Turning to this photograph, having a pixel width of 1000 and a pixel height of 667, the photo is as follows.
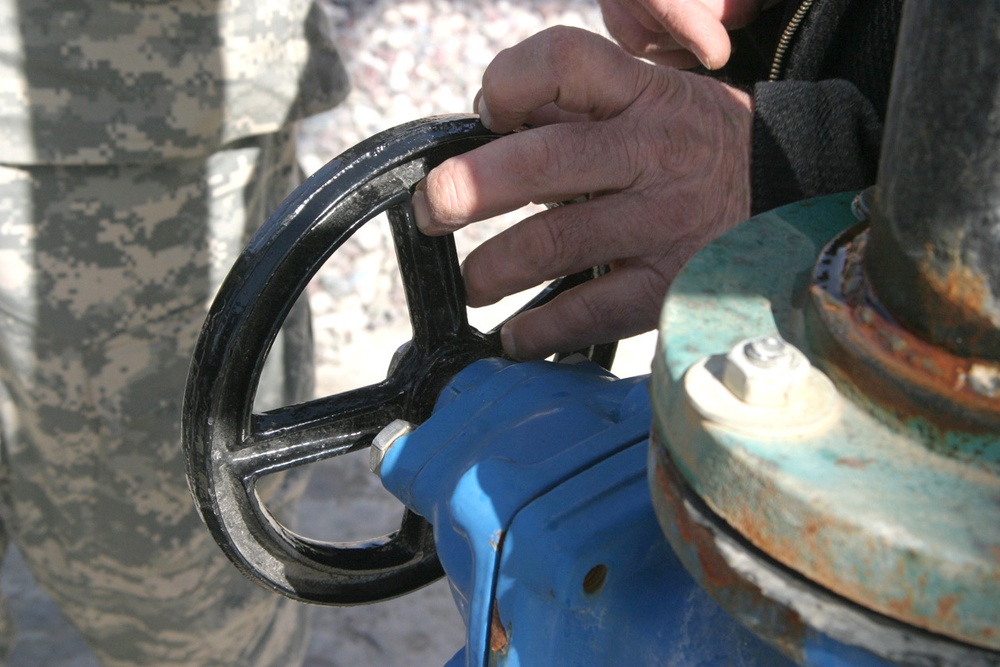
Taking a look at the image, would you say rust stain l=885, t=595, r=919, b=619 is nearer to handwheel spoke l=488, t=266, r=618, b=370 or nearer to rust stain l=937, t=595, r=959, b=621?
rust stain l=937, t=595, r=959, b=621

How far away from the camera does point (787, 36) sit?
1205mm

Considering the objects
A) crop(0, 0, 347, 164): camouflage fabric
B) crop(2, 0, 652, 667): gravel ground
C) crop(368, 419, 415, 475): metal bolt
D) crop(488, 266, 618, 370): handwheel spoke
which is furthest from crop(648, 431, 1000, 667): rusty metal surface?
crop(2, 0, 652, 667): gravel ground

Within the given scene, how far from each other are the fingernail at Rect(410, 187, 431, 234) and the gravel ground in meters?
1.75

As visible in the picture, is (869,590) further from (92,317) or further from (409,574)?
(92,317)

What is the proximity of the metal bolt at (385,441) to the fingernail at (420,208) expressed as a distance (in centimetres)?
20

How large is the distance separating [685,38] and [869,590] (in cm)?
89

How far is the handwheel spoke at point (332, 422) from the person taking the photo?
3.23 ft

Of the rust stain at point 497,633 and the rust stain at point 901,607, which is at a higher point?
the rust stain at point 901,607

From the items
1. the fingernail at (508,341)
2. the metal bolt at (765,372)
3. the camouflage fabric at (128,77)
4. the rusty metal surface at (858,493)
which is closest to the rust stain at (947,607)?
the rusty metal surface at (858,493)

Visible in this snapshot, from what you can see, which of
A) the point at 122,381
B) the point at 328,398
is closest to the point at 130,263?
the point at 122,381

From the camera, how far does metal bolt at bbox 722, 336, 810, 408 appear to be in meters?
0.46

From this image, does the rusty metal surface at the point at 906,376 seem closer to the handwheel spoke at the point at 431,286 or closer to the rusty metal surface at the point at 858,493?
the rusty metal surface at the point at 858,493

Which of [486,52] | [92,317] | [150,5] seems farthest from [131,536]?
[486,52]

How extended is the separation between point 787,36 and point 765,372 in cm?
86
